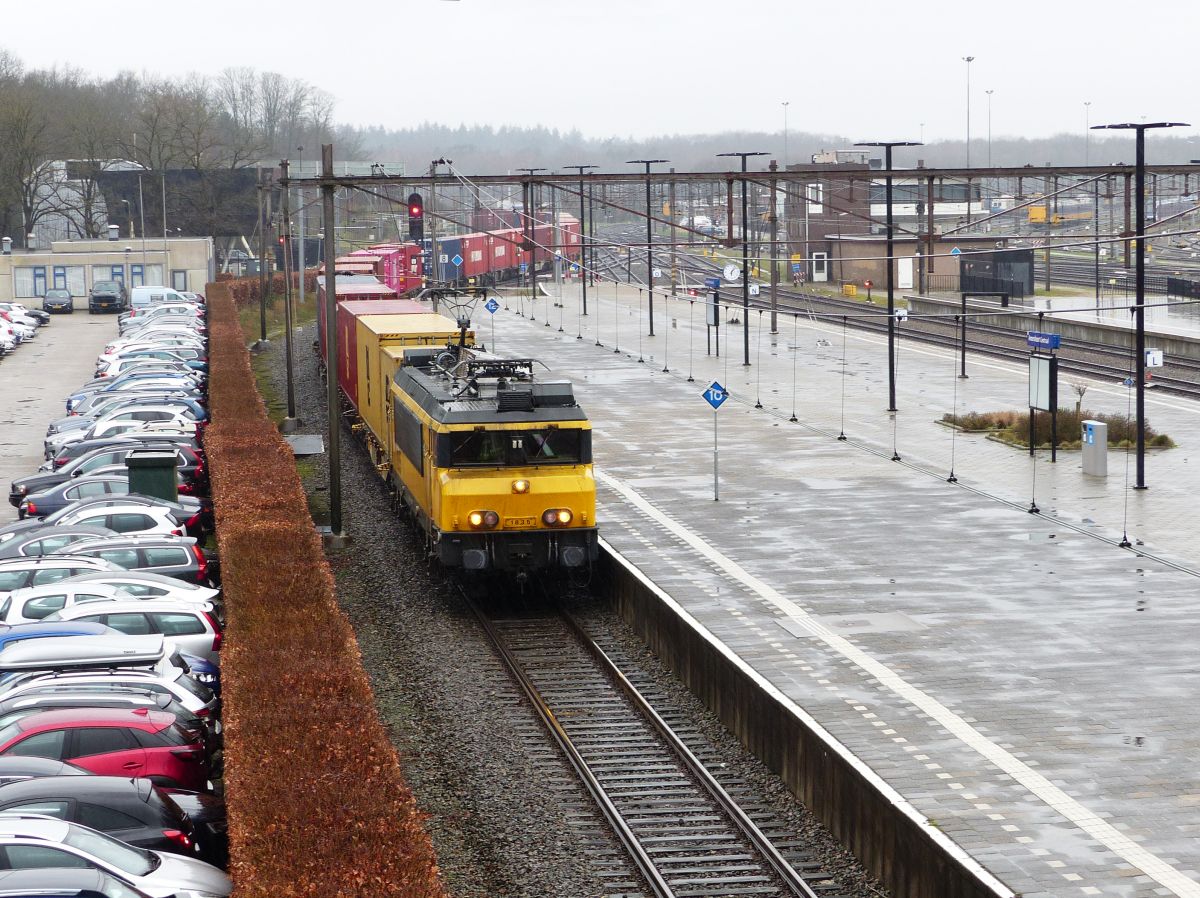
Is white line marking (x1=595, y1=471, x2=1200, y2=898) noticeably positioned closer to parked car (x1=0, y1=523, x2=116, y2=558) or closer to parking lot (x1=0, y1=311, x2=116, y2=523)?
parked car (x1=0, y1=523, x2=116, y2=558)

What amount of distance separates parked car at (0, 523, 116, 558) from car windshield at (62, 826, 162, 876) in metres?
11.6

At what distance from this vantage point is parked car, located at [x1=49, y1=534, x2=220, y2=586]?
22.5 metres

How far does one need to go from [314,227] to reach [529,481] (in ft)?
357

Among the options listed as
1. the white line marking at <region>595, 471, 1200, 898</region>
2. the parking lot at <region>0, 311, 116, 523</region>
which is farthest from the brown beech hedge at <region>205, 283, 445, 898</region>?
the parking lot at <region>0, 311, 116, 523</region>

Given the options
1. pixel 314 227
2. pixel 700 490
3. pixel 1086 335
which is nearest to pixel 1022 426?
pixel 700 490

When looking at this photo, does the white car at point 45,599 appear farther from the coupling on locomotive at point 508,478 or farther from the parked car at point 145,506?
the coupling on locomotive at point 508,478

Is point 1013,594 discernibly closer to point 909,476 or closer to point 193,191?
point 909,476

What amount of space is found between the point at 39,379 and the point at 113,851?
4581 cm

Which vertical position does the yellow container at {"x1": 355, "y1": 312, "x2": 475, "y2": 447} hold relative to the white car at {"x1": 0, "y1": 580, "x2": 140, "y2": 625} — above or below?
above

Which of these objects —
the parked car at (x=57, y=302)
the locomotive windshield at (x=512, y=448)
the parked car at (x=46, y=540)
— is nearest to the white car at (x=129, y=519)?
the parked car at (x=46, y=540)

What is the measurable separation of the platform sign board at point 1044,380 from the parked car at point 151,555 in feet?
59.9

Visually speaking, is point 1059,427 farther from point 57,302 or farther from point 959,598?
point 57,302

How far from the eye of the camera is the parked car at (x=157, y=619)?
19.2 meters

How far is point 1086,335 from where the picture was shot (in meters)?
60.4
